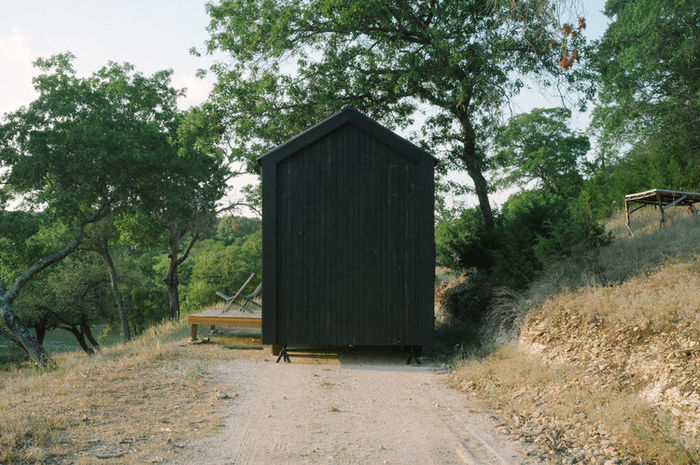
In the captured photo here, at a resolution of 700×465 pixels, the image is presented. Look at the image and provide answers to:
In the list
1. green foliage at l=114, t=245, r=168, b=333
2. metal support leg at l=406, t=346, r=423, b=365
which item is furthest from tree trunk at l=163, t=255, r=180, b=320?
metal support leg at l=406, t=346, r=423, b=365

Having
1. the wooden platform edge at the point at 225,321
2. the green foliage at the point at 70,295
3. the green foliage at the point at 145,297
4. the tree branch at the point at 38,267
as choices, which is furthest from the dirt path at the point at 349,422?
the green foliage at the point at 145,297

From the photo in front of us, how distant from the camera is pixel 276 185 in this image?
33.8 feet

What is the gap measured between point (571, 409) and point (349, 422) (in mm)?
2549

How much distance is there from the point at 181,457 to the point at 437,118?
12805 mm

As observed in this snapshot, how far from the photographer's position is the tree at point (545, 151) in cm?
3331

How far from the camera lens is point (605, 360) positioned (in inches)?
274

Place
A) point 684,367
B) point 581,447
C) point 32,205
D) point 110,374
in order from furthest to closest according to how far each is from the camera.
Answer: point 32,205 → point 110,374 → point 684,367 → point 581,447

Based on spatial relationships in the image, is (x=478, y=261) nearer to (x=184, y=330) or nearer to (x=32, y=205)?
(x=184, y=330)

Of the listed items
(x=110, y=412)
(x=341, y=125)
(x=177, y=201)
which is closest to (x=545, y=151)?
(x=177, y=201)

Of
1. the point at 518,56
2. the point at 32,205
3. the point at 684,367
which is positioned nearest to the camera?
the point at 684,367

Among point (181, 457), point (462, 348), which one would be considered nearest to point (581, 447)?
point (181, 457)

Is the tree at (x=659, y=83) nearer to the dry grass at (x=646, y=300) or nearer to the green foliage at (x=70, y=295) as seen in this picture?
the dry grass at (x=646, y=300)

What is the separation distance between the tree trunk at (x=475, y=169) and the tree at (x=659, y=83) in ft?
22.3

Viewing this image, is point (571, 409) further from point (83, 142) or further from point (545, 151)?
point (545, 151)
